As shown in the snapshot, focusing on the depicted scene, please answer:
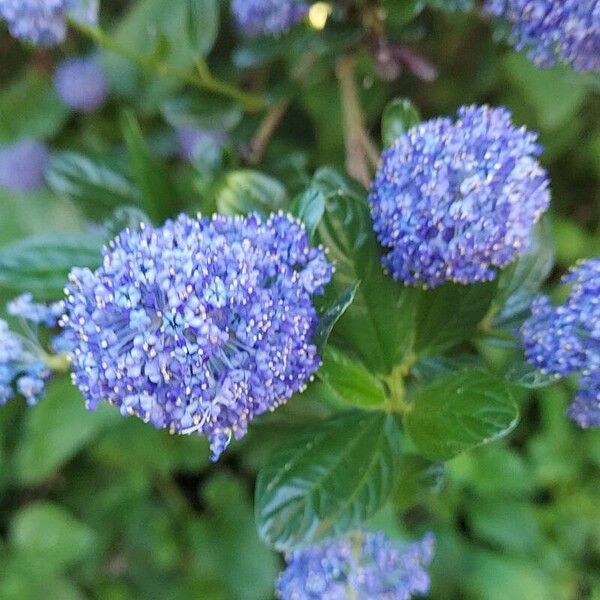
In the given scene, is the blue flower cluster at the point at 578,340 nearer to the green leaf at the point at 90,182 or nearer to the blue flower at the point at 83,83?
the green leaf at the point at 90,182

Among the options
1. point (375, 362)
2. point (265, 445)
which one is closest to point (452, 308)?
point (375, 362)

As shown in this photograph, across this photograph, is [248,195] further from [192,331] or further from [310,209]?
[192,331]

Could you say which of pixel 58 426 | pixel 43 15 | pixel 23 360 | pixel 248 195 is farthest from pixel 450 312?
pixel 58 426

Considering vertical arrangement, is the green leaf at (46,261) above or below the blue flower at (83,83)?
above

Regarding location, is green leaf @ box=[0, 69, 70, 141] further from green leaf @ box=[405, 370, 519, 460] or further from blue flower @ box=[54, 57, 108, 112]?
green leaf @ box=[405, 370, 519, 460]

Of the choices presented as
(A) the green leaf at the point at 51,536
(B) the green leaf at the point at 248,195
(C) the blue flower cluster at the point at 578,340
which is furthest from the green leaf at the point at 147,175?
(A) the green leaf at the point at 51,536

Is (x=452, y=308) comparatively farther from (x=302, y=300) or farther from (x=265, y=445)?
(x=265, y=445)
